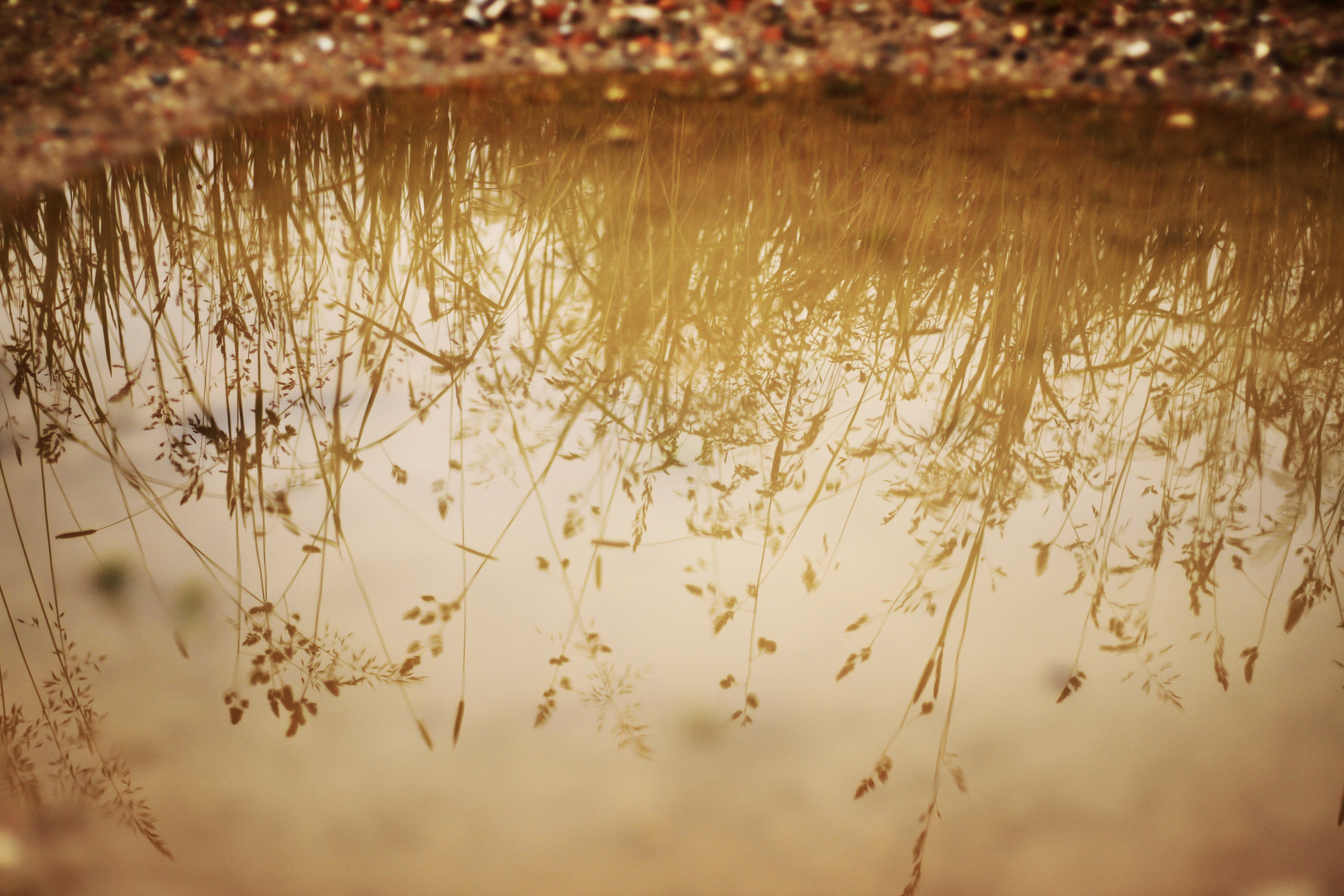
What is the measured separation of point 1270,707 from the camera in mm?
1047

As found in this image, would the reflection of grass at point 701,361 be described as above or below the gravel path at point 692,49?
below

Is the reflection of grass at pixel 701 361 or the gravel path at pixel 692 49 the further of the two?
the gravel path at pixel 692 49

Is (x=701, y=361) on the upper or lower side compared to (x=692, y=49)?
lower

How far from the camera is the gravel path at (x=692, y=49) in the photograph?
3.04 metres

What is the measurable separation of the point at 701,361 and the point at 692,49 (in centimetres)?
239

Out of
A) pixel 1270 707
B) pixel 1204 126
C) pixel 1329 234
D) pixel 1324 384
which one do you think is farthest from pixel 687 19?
pixel 1270 707

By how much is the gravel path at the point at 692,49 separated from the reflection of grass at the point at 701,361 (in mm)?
899

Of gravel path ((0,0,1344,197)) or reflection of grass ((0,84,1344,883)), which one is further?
gravel path ((0,0,1344,197))

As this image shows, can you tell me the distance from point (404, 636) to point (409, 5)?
327 centimetres

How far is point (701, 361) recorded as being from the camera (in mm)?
1654

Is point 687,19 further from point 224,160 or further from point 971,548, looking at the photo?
point 971,548

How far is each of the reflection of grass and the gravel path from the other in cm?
90

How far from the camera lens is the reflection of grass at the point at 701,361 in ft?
3.92

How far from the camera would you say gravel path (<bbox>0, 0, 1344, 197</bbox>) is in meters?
3.04
